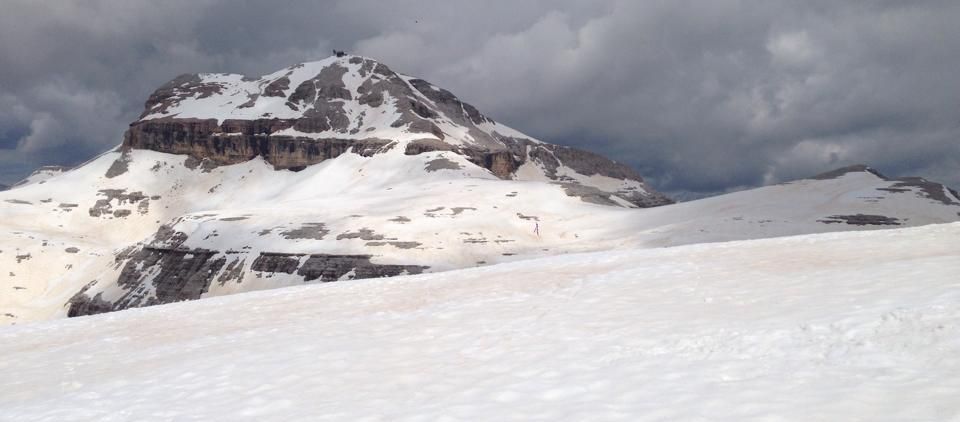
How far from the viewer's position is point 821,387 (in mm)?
6410

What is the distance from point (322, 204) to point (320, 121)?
81.4 meters

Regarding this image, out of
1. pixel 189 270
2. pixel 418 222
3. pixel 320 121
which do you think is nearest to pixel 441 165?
pixel 418 222

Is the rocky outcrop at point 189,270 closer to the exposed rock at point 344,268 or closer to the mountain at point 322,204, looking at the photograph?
the exposed rock at point 344,268

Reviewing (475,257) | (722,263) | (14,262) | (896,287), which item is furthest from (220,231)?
(896,287)

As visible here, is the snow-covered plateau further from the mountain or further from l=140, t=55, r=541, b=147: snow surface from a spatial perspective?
l=140, t=55, r=541, b=147: snow surface

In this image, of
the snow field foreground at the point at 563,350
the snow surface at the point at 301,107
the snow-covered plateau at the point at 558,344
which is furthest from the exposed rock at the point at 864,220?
the snow surface at the point at 301,107

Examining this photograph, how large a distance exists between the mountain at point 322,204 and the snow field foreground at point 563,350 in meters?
40.0

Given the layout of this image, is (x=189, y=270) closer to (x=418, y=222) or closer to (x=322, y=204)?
(x=322, y=204)

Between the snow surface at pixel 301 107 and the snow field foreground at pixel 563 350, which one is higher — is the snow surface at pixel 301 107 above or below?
above

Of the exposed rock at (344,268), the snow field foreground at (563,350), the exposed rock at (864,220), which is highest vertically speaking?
the exposed rock at (864,220)

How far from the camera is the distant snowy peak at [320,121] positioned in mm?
152500

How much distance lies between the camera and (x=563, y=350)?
916 cm

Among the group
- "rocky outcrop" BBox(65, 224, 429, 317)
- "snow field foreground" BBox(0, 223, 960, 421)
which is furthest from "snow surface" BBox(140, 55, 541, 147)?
"snow field foreground" BBox(0, 223, 960, 421)

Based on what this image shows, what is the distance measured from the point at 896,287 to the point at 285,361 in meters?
10.2
